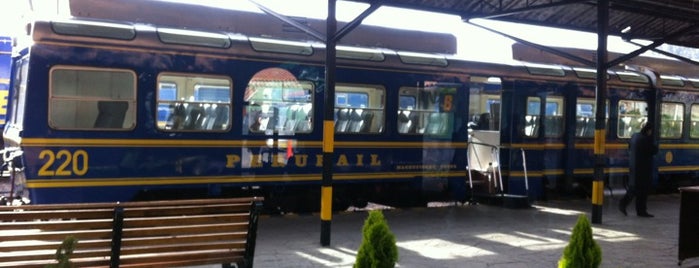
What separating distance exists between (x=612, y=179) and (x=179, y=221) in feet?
36.6

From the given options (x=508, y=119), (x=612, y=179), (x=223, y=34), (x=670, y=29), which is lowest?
(x=612, y=179)

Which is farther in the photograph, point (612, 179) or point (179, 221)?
point (612, 179)

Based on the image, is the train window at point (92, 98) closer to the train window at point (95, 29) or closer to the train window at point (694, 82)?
the train window at point (95, 29)

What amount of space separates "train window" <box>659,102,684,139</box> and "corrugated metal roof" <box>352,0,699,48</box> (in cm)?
147

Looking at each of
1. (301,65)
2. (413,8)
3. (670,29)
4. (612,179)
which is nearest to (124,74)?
(301,65)

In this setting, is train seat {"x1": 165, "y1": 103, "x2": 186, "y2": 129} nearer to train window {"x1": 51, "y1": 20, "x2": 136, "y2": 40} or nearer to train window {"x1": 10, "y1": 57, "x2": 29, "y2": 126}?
train window {"x1": 51, "y1": 20, "x2": 136, "y2": 40}

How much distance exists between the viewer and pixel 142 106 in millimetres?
8812

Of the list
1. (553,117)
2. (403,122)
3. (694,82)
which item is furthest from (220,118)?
(694,82)

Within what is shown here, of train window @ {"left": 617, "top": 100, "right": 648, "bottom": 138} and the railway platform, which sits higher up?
train window @ {"left": 617, "top": 100, "right": 648, "bottom": 138}

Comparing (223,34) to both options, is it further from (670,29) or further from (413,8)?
(670,29)

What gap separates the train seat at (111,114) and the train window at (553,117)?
8.03 metres

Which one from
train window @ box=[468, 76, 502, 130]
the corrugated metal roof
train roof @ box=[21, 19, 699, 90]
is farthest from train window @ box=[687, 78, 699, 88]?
train window @ box=[468, 76, 502, 130]

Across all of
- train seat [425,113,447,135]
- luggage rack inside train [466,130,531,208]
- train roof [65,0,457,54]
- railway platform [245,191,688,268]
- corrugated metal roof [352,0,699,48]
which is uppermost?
corrugated metal roof [352,0,699,48]

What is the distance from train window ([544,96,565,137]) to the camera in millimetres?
13250
